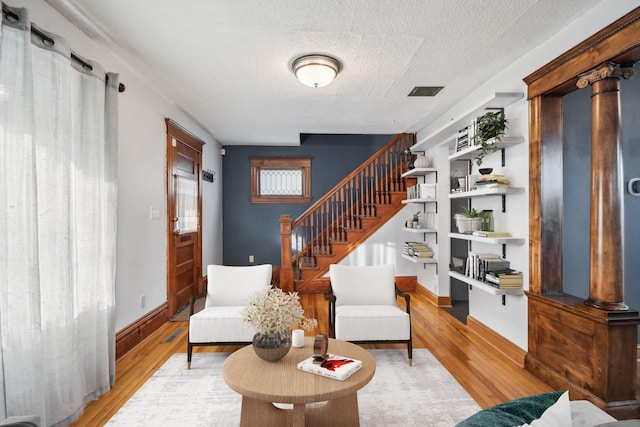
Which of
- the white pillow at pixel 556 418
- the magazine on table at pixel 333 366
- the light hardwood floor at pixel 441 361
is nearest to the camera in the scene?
the white pillow at pixel 556 418

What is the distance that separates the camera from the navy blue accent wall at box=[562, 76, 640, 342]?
309cm

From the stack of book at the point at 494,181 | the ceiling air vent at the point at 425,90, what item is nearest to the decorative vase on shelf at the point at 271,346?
the stack of book at the point at 494,181

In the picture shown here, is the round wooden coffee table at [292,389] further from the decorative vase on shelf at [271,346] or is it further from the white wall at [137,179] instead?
the white wall at [137,179]

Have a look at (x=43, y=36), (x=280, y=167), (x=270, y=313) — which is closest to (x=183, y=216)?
(x=280, y=167)

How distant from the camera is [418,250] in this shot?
5340mm

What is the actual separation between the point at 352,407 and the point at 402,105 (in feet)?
12.5

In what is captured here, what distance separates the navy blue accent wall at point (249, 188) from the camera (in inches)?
288

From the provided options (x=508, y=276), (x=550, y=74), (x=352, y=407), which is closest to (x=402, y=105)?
(x=550, y=74)

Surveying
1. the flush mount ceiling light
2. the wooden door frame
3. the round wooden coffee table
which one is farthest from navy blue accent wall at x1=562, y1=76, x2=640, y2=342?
the round wooden coffee table

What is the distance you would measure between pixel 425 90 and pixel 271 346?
339 cm

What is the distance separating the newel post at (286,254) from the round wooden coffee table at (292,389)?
336 centimetres

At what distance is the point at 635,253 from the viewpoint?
129 inches

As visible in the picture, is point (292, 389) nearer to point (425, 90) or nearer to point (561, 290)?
point (561, 290)

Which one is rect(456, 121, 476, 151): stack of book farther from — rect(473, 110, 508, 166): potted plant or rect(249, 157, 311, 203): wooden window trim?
rect(249, 157, 311, 203): wooden window trim
